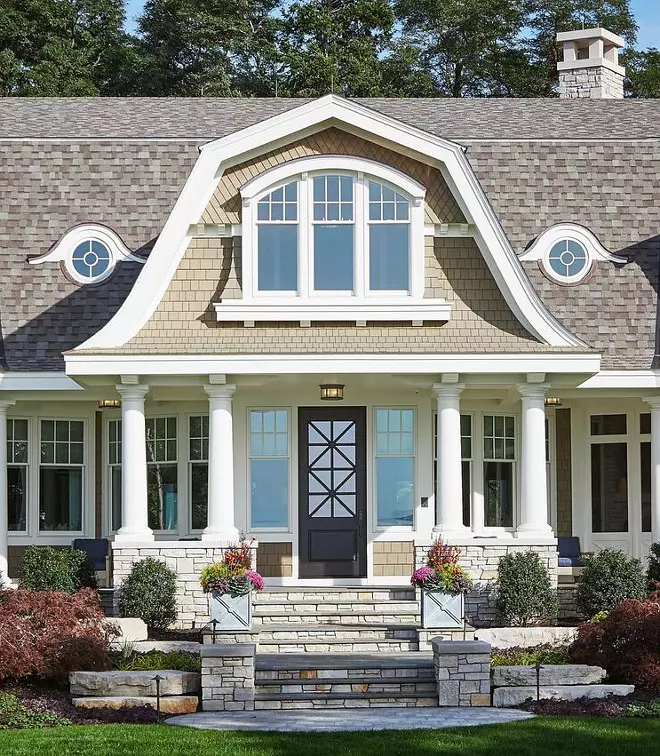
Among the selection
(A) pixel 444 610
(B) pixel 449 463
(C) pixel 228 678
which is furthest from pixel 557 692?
(B) pixel 449 463

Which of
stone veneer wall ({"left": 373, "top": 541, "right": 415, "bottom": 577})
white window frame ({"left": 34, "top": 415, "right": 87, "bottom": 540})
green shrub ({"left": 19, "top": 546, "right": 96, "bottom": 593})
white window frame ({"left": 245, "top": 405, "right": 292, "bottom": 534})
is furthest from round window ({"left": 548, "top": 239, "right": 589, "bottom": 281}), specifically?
green shrub ({"left": 19, "top": 546, "right": 96, "bottom": 593})

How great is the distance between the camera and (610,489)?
814 inches

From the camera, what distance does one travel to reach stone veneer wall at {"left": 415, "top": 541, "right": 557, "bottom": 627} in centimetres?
1738

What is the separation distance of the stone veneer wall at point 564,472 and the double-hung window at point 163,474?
5488 mm

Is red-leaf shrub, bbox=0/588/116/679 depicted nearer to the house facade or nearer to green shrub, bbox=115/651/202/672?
green shrub, bbox=115/651/202/672

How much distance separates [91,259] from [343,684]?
321 inches

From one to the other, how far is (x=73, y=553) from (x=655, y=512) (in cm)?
756

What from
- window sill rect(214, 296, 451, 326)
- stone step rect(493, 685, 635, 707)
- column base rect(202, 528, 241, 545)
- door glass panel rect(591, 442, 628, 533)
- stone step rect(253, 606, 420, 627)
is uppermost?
window sill rect(214, 296, 451, 326)

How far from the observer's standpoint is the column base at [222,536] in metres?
17.5

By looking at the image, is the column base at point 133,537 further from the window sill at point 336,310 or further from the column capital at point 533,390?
the column capital at point 533,390

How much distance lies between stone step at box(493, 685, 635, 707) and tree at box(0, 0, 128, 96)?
23458 mm

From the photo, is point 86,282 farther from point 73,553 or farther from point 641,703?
point 641,703

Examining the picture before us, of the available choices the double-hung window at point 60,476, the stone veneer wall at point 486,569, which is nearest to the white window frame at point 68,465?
the double-hung window at point 60,476

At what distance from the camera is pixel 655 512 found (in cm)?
1894
